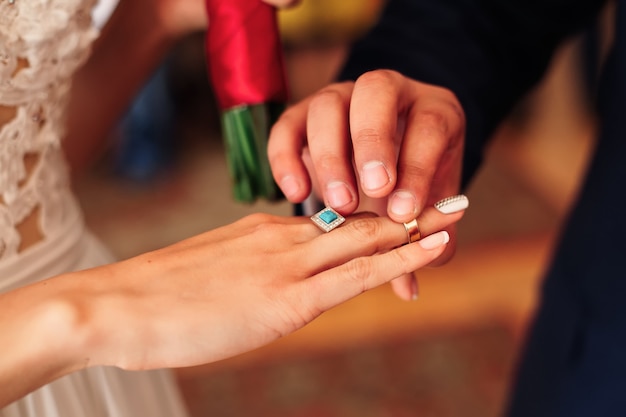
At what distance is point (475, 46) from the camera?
0.83 meters

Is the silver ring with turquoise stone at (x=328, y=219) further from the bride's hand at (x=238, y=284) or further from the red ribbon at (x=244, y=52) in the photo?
the red ribbon at (x=244, y=52)

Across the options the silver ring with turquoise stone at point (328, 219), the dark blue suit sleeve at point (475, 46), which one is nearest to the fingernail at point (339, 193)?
the silver ring with turquoise stone at point (328, 219)

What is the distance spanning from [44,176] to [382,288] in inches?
56.1

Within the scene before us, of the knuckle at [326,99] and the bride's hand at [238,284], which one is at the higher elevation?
the knuckle at [326,99]

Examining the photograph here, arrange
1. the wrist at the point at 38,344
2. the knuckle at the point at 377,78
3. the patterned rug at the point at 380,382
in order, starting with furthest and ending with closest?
the patterned rug at the point at 380,382
the knuckle at the point at 377,78
the wrist at the point at 38,344

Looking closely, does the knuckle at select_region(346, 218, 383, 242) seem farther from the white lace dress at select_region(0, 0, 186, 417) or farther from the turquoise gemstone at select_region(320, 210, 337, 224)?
the white lace dress at select_region(0, 0, 186, 417)

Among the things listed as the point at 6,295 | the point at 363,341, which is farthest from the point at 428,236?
the point at 363,341

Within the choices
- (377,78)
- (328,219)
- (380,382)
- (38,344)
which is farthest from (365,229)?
(380,382)

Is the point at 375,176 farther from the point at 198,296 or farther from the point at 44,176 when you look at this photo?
the point at 44,176

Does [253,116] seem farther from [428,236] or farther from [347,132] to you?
[428,236]

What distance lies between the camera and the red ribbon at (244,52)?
63 centimetres

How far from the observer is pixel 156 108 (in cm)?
278

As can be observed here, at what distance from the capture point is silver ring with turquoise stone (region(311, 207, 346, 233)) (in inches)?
21.7

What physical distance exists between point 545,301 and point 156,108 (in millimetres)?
2128
